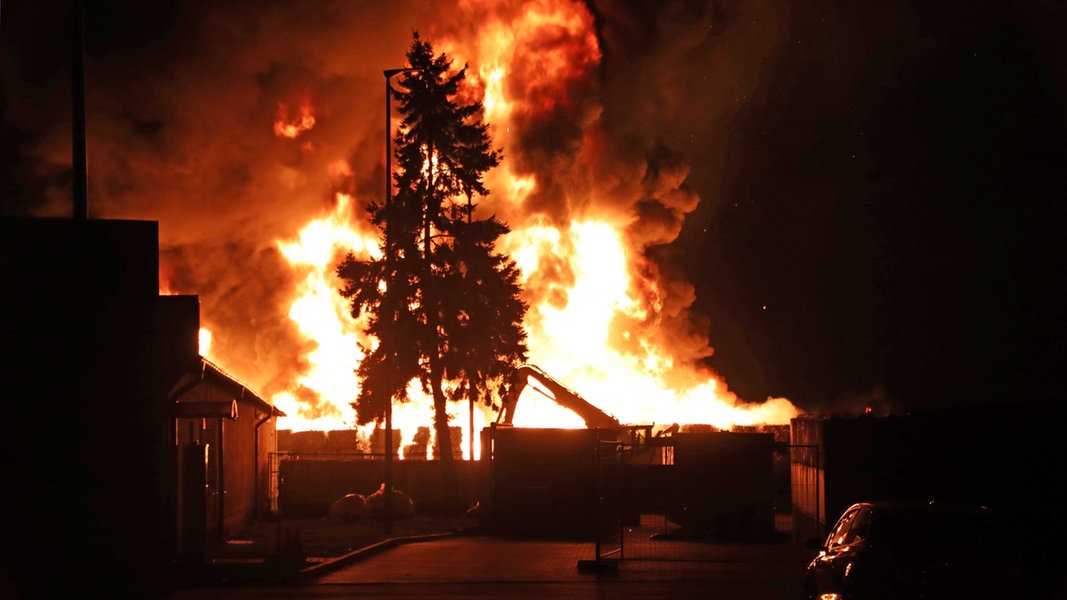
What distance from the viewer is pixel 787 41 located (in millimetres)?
53750

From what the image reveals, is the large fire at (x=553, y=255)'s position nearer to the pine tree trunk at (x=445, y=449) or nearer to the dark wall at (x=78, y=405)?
the pine tree trunk at (x=445, y=449)

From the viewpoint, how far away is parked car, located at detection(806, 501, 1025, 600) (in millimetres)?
12023

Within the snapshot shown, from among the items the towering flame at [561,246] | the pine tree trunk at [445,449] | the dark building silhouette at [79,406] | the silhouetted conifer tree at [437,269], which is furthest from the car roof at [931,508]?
the towering flame at [561,246]

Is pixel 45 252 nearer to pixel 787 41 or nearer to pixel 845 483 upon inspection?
pixel 845 483

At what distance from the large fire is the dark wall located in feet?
113

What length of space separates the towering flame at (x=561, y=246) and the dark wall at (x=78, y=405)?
120 feet

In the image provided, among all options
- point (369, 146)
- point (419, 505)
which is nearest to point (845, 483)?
point (419, 505)

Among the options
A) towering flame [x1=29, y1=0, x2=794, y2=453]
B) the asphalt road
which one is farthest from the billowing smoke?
the asphalt road

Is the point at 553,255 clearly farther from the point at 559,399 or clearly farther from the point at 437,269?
the point at 559,399

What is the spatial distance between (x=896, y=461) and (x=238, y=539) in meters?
15.6

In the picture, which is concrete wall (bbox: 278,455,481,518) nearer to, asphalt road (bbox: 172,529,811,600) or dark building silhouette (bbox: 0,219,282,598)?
asphalt road (bbox: 172,529,811,600)

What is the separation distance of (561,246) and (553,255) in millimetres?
458

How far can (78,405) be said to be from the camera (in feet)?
41.3

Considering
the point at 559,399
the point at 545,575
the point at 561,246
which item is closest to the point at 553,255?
the point at 561,246
